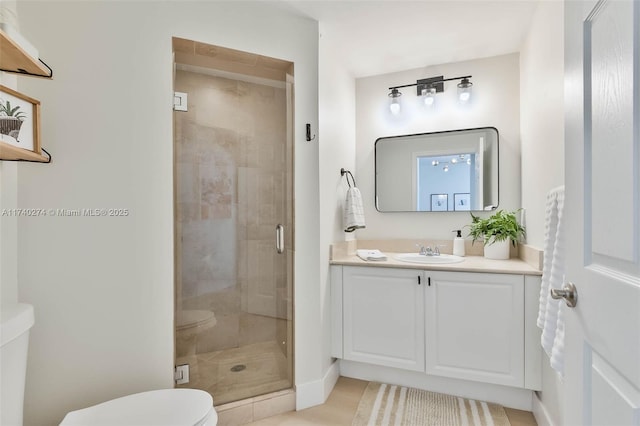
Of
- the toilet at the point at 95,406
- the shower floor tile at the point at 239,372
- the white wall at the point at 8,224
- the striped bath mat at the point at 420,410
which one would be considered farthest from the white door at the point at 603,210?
the white wall at the point at 8,224

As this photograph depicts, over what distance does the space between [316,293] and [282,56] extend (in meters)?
1.45

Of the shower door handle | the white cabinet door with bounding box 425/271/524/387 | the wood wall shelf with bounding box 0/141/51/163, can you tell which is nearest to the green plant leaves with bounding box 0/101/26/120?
the wood wall shelf with bounding box 0/141/51/163

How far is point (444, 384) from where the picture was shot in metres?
2.12

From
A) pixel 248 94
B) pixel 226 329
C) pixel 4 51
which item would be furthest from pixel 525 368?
pixel 4 51

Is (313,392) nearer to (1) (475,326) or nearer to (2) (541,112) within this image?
(1) (475,326)

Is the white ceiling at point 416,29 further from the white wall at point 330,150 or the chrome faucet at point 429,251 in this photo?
the chrome faucet at point 429,251

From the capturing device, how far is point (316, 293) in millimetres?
2053

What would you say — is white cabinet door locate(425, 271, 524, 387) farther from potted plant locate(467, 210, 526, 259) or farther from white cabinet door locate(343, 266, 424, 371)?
potted plant locate(467, 210, 526, 259)

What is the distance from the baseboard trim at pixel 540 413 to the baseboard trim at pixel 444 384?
0.05 meters

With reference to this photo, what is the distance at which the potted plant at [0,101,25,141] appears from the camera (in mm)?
1181

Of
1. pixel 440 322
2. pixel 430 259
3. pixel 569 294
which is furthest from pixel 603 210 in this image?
pixel 430 259

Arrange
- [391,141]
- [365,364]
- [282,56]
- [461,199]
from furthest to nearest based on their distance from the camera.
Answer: [391,141] < [461,199] < [365,364] < [282,56]

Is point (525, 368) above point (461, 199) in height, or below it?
below

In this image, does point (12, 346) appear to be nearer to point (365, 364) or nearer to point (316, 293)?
point (316, 293)
